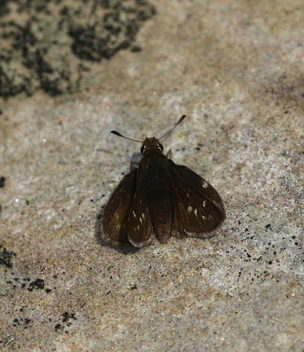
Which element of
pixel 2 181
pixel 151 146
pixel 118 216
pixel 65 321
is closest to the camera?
pixel 65 321

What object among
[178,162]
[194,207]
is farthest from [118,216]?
[178,162]

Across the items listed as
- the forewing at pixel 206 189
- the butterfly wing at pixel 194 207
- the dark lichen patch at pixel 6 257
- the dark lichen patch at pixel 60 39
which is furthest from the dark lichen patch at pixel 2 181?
the forewing at pixel 206 189

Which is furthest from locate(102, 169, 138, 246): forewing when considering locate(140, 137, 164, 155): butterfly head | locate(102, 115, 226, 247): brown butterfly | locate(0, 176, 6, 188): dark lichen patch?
locate(0, 176, 6, 188): dark lichen patch

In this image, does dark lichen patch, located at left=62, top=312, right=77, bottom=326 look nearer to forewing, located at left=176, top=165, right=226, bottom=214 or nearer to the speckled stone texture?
the speckled stone texture

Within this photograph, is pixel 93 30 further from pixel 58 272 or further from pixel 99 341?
pixel 99 341

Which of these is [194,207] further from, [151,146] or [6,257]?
[6,257]

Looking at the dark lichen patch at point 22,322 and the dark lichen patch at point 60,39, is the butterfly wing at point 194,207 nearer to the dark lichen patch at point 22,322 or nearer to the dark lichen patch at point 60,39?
the dark lichen patch at point 22,322

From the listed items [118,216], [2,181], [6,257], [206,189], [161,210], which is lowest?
[6,257]
